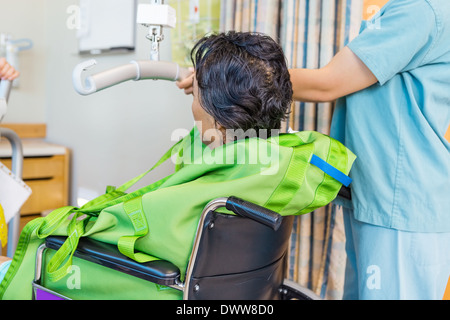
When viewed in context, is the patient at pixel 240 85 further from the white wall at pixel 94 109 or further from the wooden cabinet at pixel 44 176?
the wooden cabinet at pixel 44 176

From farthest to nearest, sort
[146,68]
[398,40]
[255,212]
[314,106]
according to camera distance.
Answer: [314,106]
[146,68]
[398,40]
[255,212]

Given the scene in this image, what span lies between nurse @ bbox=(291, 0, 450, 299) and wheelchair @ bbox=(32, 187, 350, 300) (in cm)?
25

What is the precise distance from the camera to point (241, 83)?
961 millimetres

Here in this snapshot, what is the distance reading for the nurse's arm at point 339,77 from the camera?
996mm

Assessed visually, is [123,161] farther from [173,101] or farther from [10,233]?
[10,233]

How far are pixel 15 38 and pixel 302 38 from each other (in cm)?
194

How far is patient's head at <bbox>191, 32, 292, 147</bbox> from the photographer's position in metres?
0.96

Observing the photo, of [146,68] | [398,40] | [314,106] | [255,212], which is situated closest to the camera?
[255,212]

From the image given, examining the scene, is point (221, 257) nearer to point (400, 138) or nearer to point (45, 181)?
point (400, 138)

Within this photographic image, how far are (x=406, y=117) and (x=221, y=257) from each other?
1.67 feet

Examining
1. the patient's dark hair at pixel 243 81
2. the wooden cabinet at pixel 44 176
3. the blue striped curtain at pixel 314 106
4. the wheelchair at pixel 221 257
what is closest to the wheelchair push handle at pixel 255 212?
the wheelchair at pixel 221 257

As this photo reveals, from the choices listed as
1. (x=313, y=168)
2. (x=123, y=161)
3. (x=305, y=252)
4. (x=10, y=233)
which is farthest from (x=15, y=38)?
(x=313, y=168)

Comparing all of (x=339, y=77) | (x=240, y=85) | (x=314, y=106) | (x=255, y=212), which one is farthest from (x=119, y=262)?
(x=314, y=106)

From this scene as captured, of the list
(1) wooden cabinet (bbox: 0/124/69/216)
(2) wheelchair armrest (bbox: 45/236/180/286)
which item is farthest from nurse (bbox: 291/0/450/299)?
(1) wooden cabinet (bbox: 0/124/69/216)
